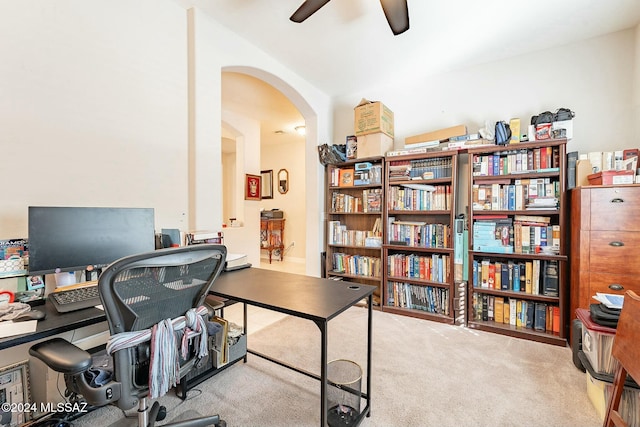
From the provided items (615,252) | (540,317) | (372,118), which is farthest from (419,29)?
(540,317)

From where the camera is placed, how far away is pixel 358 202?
3600mm

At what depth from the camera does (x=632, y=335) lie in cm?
116

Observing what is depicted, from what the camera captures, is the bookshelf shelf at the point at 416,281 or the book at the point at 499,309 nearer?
the book at the point at 499,309

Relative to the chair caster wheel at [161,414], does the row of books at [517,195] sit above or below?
above

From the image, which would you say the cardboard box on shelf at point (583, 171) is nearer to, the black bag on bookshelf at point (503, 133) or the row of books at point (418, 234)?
the black bag on bookshelf at point (503, 133)

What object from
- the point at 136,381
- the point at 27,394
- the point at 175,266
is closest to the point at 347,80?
the point at 175,266

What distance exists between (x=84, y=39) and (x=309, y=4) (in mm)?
1420

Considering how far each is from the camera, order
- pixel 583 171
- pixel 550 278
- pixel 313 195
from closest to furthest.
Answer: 1. pixel 583 171
2. pixel 550 278
3. pixel 313 195

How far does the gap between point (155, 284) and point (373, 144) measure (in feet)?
8.95

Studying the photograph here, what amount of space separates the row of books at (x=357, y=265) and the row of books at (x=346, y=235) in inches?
6.7

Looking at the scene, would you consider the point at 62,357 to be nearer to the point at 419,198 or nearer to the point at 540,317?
the point at 419,198

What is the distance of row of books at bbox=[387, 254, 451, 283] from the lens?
9.81ft

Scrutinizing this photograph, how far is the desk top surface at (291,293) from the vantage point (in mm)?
1290

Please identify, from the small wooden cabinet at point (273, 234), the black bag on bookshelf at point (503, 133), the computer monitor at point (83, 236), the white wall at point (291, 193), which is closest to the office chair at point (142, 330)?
the computer monitor at point (83, 236)
